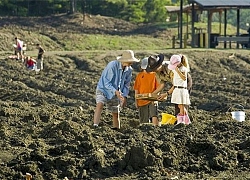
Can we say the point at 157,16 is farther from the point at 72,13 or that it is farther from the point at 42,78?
the point at 42,78

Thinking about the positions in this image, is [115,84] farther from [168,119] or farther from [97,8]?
[97,8]

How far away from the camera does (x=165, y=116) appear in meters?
12.8

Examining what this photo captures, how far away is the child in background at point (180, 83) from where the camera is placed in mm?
11844

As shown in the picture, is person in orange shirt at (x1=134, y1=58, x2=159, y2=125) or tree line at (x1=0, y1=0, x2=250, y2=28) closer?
person in orange shirt at (x1=134, y1=58, x2=159, y2=125)

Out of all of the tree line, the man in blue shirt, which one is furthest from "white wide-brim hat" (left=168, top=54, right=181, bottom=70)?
the tree line

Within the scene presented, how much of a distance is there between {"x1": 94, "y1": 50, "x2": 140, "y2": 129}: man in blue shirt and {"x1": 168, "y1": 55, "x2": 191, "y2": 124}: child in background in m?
0.64

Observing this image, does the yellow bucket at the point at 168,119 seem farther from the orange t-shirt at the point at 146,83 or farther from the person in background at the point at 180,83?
the orange t-shirt at the point at 146,83

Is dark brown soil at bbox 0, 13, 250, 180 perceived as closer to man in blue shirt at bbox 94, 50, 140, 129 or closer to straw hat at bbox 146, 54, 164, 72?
man in blue shirt at bbox 94, 50, 140, 129

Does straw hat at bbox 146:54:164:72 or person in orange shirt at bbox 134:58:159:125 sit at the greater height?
straw hat at bbox 146:54:164:72

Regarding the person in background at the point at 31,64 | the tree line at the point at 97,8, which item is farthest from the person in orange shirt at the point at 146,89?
the tree line at the point at 97,8

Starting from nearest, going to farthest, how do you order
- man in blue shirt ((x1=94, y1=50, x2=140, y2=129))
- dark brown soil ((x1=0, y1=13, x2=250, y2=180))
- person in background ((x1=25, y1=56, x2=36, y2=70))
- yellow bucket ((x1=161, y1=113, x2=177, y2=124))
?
dark brown soil ((x1=0, y1=13, x2=250, y2=180))
man in blue shirt ((x1=94, y1=50, x2=140, y2=129))
yellow bucket ((x1=161, y1=113, x2=177, y2=124))
person in background ((x1=25, y1=56, x2=36, y2=70))

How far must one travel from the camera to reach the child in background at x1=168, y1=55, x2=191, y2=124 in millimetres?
11844

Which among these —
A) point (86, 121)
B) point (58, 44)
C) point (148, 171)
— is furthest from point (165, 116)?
point (58, 44)

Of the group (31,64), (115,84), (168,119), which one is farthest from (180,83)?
(31,64)
